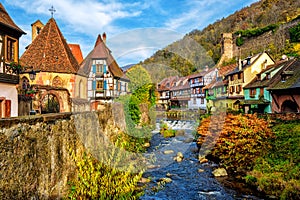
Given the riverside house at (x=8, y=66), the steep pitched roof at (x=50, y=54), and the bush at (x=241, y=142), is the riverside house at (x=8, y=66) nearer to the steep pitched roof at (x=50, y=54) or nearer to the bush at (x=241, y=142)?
the steep pitched roof at (x=50, y=54)

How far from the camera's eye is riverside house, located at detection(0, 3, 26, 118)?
11094 millimetres

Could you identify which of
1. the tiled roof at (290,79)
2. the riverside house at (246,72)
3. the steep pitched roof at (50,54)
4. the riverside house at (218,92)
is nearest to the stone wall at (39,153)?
the steep pitched roof at (50,54)

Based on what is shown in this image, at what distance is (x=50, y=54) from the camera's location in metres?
23.0

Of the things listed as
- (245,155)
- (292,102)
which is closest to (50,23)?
(245,155)

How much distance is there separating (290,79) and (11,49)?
22.8 meters

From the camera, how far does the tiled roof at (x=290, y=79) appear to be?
21208 millimetres

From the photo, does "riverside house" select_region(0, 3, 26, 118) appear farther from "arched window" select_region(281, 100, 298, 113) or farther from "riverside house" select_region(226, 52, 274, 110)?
"riverside house" select_region(226, 52, 274, 110)

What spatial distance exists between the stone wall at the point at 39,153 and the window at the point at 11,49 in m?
5.14

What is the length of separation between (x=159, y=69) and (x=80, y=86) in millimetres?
46415

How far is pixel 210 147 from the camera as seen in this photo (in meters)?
16.7

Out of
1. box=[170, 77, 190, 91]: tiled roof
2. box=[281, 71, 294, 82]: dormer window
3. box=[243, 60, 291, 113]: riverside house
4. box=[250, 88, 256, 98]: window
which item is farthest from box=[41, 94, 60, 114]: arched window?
box=[170, 77, 190, 91]: tiled roof

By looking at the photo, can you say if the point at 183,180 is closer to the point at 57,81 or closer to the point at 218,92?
the point at 57,81

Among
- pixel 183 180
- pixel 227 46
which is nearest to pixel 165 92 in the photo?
pixel 227 46

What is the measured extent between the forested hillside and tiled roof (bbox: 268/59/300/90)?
60.5 feet
